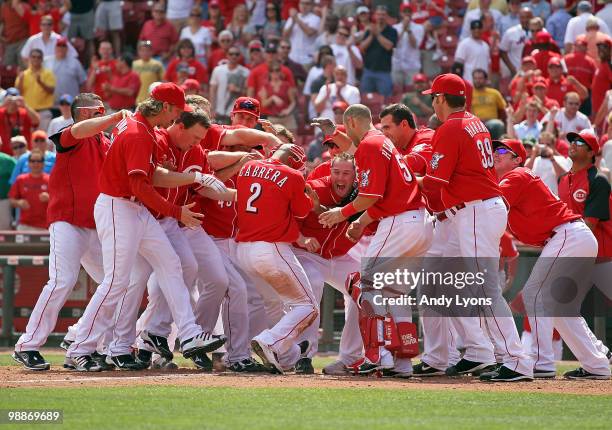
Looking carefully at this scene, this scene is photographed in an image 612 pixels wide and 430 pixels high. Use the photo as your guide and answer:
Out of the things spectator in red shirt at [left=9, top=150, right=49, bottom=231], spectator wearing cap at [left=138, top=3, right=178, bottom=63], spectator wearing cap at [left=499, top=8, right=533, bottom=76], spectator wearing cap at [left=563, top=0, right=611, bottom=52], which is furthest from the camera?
spectator wearing cap at [left=138, top=3, right=178, bottom=63]

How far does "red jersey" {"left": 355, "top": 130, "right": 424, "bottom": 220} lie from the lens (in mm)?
10242

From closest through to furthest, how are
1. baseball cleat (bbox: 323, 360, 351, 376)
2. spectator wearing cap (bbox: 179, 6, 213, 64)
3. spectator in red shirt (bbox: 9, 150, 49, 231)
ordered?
1. baseball cleat (bbox: 323, 360, 351, 376)
2. spectator in red shirt (bbox: 9, 150, 49, 231)
3. spectator wearing cap (bbox: 179, 6, 213, 64)

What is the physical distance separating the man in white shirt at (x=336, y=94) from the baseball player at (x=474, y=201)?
855cm

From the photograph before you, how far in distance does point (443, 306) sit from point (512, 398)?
1935mm

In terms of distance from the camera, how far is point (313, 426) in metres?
7.45

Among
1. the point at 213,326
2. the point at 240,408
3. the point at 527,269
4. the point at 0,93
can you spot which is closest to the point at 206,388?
the point at 240,408

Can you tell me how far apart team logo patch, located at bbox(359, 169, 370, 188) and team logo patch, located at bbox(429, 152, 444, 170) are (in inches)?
21.3

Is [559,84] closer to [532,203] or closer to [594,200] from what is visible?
[594,200]

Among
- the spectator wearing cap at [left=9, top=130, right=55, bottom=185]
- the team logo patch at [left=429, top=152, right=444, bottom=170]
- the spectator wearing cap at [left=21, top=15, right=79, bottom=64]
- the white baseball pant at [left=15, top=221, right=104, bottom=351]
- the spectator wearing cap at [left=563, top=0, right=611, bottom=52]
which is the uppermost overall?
the spectator wearing cap at [left=563, top=0, right=611, bottom=52]

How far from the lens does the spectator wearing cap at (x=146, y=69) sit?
67.7 ft

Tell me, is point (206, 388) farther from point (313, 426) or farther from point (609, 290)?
point (609, 290)

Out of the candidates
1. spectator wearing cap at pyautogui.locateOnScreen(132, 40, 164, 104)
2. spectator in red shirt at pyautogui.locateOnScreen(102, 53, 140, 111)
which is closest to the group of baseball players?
spectator in red shirt at pyautogui.locateOnScreen(102, 53, 140, 111)

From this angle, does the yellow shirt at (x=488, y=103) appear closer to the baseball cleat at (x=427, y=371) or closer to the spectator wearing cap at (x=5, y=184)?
the spectator wearing cap at (x=5, y=184)

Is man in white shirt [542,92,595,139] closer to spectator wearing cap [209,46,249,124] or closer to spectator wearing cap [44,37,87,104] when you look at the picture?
spectator wearing cap [209,46,249,124]
